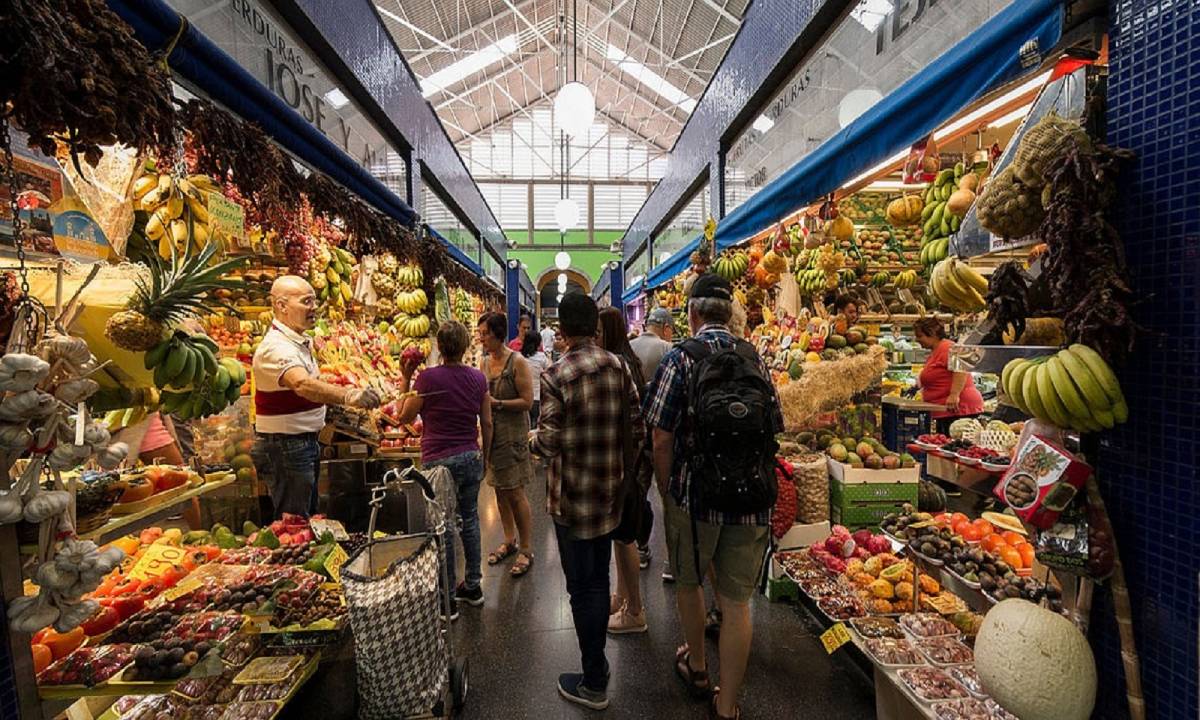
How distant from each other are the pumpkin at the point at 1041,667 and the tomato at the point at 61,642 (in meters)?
2.80

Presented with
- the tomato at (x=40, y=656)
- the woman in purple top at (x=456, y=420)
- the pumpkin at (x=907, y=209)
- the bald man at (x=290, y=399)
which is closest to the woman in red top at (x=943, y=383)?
the pumpkin at (x=907, y=209)

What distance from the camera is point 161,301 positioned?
63.1 inches

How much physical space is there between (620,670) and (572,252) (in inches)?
919

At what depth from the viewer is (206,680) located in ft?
7.34

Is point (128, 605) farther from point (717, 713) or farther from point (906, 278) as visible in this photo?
point (906, 278)

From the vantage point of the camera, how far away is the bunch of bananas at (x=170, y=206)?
2141 mm

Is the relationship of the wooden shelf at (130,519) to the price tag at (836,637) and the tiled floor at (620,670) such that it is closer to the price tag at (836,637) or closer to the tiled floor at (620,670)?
the tiled floor at (620,670)

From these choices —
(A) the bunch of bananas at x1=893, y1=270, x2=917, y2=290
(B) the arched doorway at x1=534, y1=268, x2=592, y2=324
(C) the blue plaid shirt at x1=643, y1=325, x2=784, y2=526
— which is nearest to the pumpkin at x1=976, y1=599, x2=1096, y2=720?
(C) the blue plaid shirt at x1=643, y1=325, x2=784, y2=526

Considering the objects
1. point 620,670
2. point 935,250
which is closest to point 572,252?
point 935,250

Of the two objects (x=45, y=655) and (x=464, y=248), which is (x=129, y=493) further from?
(x=464, y=248)

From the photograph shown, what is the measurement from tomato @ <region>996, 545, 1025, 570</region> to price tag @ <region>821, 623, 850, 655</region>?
0.91 metres

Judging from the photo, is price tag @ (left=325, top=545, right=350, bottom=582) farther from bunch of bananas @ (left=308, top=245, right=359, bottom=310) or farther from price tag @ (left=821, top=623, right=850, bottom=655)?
price tag @ (left=821, top=623, right=850, bottom=655)

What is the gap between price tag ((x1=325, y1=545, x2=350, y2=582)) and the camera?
2.76 meters

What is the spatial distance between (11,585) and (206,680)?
1.11 m
